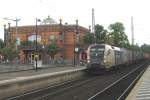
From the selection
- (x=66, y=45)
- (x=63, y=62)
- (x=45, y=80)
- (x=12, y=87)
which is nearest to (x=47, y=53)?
(x=66, y=45)

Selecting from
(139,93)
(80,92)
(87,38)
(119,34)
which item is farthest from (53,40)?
(139,93)

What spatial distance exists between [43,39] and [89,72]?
176ft

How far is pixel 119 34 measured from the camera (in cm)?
13938

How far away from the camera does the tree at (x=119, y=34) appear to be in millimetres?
137150

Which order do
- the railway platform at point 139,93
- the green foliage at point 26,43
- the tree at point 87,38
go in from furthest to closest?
the tree at point 87,38
the green foliage at point 26,43
the railway platform at point 139,93

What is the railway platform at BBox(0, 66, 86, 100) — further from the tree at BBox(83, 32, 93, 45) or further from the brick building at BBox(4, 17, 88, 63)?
the tree at BBox(83, 32, 93, 45)

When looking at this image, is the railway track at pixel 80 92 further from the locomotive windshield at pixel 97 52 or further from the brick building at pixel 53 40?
the brick building at pixel 53 40

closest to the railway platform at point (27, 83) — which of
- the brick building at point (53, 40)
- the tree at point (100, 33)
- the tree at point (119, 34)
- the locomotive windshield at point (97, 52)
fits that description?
the locomotive windshield at point (97, 52)

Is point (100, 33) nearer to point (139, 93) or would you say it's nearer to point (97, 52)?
point (97, 52)

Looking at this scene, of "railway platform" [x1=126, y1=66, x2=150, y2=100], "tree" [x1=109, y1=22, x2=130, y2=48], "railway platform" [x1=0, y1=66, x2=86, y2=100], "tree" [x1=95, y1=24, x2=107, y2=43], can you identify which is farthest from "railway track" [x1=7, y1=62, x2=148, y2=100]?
"tree" [x1=109, y1=22, x2=130, y2=48]

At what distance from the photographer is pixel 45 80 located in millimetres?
30234

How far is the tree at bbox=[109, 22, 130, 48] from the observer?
5400 inches

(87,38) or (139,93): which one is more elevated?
(87,38)

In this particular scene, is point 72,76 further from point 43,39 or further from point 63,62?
point 43,39
